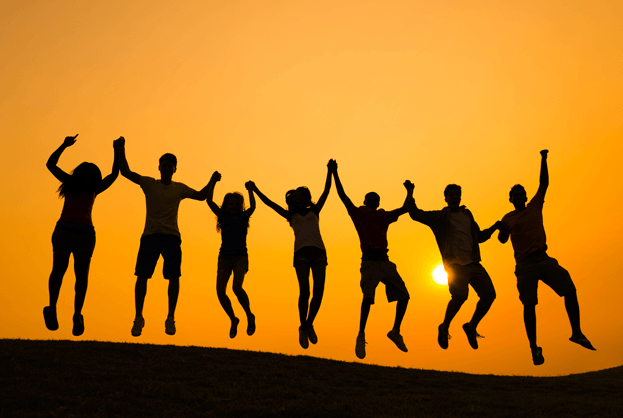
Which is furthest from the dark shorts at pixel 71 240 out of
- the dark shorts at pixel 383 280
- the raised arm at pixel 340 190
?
the dark shorts at pixel 383 280

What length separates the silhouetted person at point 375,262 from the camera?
10.9 m

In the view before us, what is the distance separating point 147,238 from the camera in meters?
10.0

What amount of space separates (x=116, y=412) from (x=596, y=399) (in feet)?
67.8

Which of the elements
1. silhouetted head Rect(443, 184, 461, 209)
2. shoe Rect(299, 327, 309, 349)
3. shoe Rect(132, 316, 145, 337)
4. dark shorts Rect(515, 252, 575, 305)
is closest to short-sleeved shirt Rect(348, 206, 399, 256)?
silhouetted head Rect(443, 184, 461, 209)

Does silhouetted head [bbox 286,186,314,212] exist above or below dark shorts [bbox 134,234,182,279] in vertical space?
above

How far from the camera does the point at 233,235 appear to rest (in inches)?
451

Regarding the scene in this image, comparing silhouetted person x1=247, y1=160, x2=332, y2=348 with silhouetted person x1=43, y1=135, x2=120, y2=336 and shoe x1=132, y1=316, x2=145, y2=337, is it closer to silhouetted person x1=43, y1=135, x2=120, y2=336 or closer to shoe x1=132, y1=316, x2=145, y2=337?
shoe x1=132, y1=316, x2=145, y2=337

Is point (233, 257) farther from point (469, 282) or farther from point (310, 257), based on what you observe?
point (469, 282)

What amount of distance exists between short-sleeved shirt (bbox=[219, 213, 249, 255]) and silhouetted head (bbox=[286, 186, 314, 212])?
1.24 meters

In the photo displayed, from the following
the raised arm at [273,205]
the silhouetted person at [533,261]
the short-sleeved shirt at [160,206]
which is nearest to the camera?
the short-sleeved shirt at [160,206]

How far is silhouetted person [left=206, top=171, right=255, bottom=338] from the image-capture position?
11312 mm

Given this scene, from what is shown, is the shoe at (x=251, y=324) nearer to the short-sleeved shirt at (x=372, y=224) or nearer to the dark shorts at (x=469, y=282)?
the short-sleeved shirt at (x=372, y=224)

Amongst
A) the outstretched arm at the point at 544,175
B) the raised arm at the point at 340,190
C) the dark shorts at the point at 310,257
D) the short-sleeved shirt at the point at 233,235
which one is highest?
the outstretched arm at the point at 544,175

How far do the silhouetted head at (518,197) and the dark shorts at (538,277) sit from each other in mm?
1215
